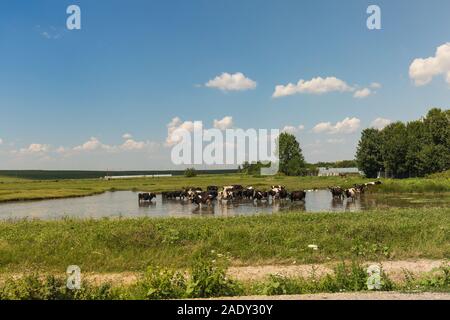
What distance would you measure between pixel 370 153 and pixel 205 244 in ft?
217

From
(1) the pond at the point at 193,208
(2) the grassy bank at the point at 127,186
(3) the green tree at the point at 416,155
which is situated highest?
(3) the green tree at the point at 416,155

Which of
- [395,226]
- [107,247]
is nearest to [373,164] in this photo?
[395,226]

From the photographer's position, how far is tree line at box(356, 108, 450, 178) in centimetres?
6669

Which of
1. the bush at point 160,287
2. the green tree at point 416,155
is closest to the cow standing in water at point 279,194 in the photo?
the bush at point 160,287

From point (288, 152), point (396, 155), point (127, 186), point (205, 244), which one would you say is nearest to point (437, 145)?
point (396, 155)

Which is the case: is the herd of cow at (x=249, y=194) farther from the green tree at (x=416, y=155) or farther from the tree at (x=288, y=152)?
the tree at (x=288, y=152)

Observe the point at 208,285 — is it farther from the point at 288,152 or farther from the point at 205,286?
the point at 288,152

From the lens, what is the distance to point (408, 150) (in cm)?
7031

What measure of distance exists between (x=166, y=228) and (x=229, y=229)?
7.74 feet

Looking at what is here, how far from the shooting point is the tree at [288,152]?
96.2 meters

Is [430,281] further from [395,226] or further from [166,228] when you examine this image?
[166,228]

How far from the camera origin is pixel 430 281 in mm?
9062

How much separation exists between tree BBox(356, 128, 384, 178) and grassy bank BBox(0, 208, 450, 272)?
2380 inches

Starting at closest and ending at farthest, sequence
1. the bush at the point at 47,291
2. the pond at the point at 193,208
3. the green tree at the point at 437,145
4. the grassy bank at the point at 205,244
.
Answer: the bush at the point at 47,291 < the grassy bank at the point at 205,244 < the pond at the point at 193,208 < the green tree at the point at 437,145
